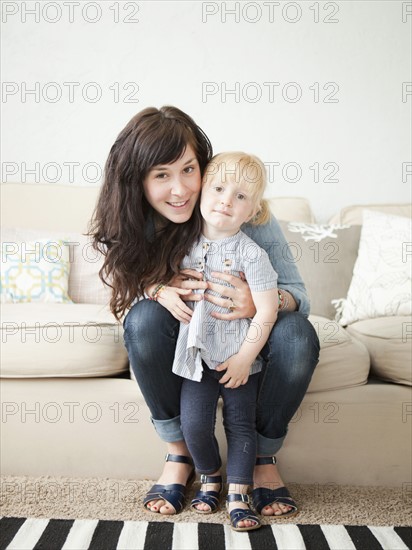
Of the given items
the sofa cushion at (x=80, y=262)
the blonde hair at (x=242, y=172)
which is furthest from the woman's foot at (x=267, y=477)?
the sofa cushion at (x=80, y=262)

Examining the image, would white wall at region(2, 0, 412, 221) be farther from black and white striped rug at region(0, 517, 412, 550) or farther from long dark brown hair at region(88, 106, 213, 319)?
black and white striped rug at region(0, 517, 412, 550)

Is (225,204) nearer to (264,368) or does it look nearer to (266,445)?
(264,368)

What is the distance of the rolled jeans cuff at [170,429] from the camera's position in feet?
5.06

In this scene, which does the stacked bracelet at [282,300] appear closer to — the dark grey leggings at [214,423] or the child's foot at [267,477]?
the dark grey leggings at [214,423]

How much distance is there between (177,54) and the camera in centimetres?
275

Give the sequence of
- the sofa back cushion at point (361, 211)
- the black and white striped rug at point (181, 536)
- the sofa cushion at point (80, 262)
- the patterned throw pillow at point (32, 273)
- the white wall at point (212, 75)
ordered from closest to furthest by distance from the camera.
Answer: the black and white striped rug at point (181, 536) < the patterned throw pillow at point (32, 273) < the sofa cushion at point (80, 262) < the sofa back cushion at point (361, 211) < the white wall at point (212, 75)

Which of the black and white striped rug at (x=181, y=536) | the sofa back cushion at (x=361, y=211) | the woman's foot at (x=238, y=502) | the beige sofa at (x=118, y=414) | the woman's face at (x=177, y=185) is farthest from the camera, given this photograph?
the sofa back cushion at (x=361, y=211)

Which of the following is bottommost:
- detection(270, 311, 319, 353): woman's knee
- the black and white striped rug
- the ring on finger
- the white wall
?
the black and white striped rug

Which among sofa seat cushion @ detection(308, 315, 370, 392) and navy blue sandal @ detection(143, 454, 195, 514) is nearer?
navy blue sandal @ detection(143, 454, 195, 514)

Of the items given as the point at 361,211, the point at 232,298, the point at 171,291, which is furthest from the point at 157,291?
the point at 361,211

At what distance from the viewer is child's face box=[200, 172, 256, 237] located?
1486 mm

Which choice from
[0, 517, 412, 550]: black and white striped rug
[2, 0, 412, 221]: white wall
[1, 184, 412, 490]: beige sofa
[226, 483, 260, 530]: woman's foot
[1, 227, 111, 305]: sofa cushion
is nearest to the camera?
[0, 517, 412, 550]: black and white striped rug

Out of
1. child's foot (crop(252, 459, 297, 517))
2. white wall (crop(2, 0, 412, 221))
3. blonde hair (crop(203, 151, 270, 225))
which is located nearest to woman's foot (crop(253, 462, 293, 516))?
child's foot (crop(252, 459, 297, 517))

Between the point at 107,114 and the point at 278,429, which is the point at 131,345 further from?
the point at 107,114
